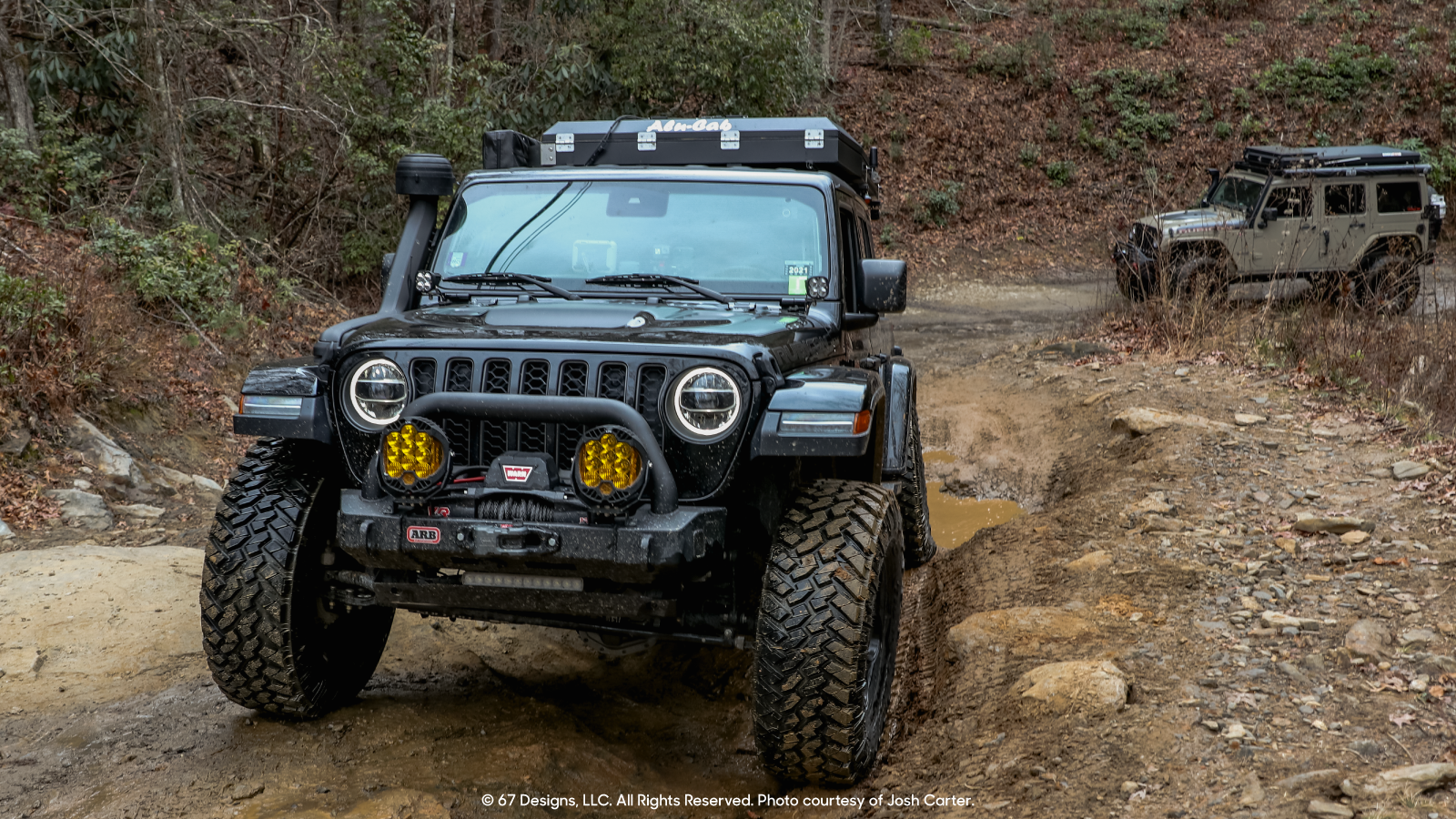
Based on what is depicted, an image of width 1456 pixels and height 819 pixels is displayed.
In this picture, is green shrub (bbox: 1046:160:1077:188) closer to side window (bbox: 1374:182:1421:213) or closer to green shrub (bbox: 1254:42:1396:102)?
green shrub (bbox: 1254:42:1396:102)

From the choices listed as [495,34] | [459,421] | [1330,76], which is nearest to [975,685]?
[459,421]

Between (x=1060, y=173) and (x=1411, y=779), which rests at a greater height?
(x=1060, y=173)

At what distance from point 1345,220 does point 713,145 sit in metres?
12.3

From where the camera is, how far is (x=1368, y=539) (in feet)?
16.4

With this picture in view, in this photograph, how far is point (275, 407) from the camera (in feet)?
11.5

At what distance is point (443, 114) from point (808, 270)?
33.5 ft

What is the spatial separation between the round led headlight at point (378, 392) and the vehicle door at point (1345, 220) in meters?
14.2

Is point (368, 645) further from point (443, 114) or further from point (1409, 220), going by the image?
point (1409, 220)

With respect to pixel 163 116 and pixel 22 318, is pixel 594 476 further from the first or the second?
pixel 163 116

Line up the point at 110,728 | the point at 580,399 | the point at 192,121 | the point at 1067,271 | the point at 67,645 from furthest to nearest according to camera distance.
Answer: the point at 1067,271 → the point at 192,121 → the point at 67,645 → the point at 110,728 → the point at 580,399

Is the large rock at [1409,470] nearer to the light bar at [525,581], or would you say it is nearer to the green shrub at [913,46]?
the light bar at [525,581]

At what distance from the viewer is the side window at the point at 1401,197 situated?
14.7 m

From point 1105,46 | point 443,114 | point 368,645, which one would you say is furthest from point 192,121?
point 1105,46

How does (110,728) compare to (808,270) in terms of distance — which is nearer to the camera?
→ (110,728)
